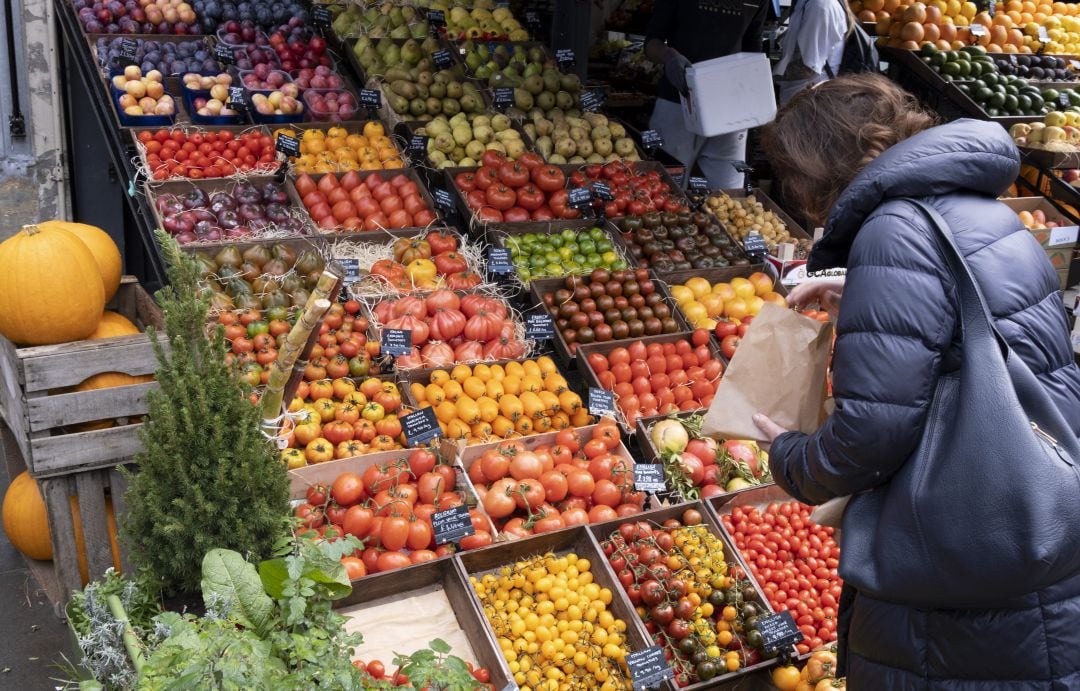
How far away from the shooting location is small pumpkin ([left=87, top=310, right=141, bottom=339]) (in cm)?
321

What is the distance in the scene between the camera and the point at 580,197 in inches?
192

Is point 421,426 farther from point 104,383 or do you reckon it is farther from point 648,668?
point 648,668

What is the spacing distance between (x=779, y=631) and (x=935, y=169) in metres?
1.67

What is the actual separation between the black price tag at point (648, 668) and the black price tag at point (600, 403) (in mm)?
1210

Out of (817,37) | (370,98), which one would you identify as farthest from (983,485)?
(817,37)

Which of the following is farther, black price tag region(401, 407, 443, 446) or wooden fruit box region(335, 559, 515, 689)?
black price tag region(401, 407, 443, 446)

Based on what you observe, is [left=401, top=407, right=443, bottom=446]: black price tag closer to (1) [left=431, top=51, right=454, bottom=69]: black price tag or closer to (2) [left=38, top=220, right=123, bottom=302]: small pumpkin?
(2) [left=38, top=220, right=123, bottom=302]: small pumpkin

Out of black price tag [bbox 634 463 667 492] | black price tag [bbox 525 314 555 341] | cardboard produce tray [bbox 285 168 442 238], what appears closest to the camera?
black price tag [bbox 634 463 667 492]

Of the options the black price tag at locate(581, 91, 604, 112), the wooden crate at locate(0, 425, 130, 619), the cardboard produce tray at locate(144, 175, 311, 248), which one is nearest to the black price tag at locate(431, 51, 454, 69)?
the black price tag at locate(581, 91, 604, 112)

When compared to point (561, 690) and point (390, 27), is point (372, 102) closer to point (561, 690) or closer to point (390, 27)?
point (390, 27)

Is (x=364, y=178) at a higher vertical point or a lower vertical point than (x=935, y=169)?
lower

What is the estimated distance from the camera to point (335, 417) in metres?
3.54

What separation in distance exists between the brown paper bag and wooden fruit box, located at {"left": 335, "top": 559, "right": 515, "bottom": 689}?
3.39 ft

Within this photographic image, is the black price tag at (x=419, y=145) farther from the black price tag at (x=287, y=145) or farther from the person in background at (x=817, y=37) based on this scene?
the person in background at (x=817, y=37)
